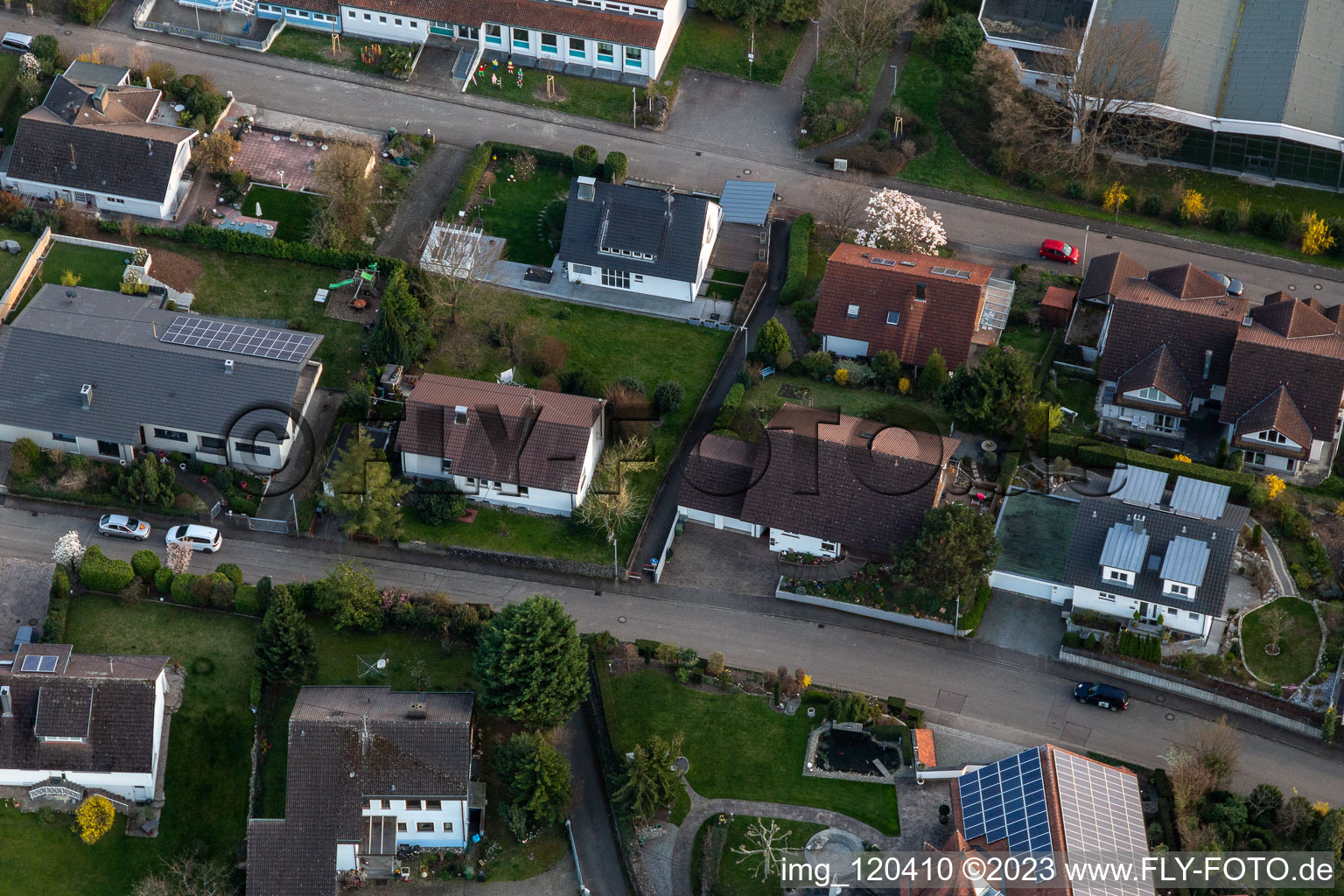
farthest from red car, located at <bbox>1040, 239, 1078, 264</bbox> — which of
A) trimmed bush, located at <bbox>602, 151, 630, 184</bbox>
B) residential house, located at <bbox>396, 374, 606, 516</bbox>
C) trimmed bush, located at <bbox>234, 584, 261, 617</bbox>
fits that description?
trimmed bush, located at <bbox>234, 584, 261, 617</bbox>

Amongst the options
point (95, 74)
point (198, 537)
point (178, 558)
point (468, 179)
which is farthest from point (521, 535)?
point (95, 74)

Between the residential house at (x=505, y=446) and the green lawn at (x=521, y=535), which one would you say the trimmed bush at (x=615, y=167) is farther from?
the green lawn at (x=521, y=535)

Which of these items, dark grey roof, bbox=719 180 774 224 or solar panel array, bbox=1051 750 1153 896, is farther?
dark grey roof, bbox=719 180 774 224

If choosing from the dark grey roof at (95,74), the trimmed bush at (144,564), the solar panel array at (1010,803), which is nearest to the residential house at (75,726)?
the trimmed bush at (144,564)

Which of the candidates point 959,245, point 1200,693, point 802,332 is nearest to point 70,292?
point 802,332

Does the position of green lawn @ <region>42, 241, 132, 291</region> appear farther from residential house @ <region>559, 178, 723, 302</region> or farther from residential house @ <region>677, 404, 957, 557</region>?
residential house @ <region>677, 404, 957, 557</region>
